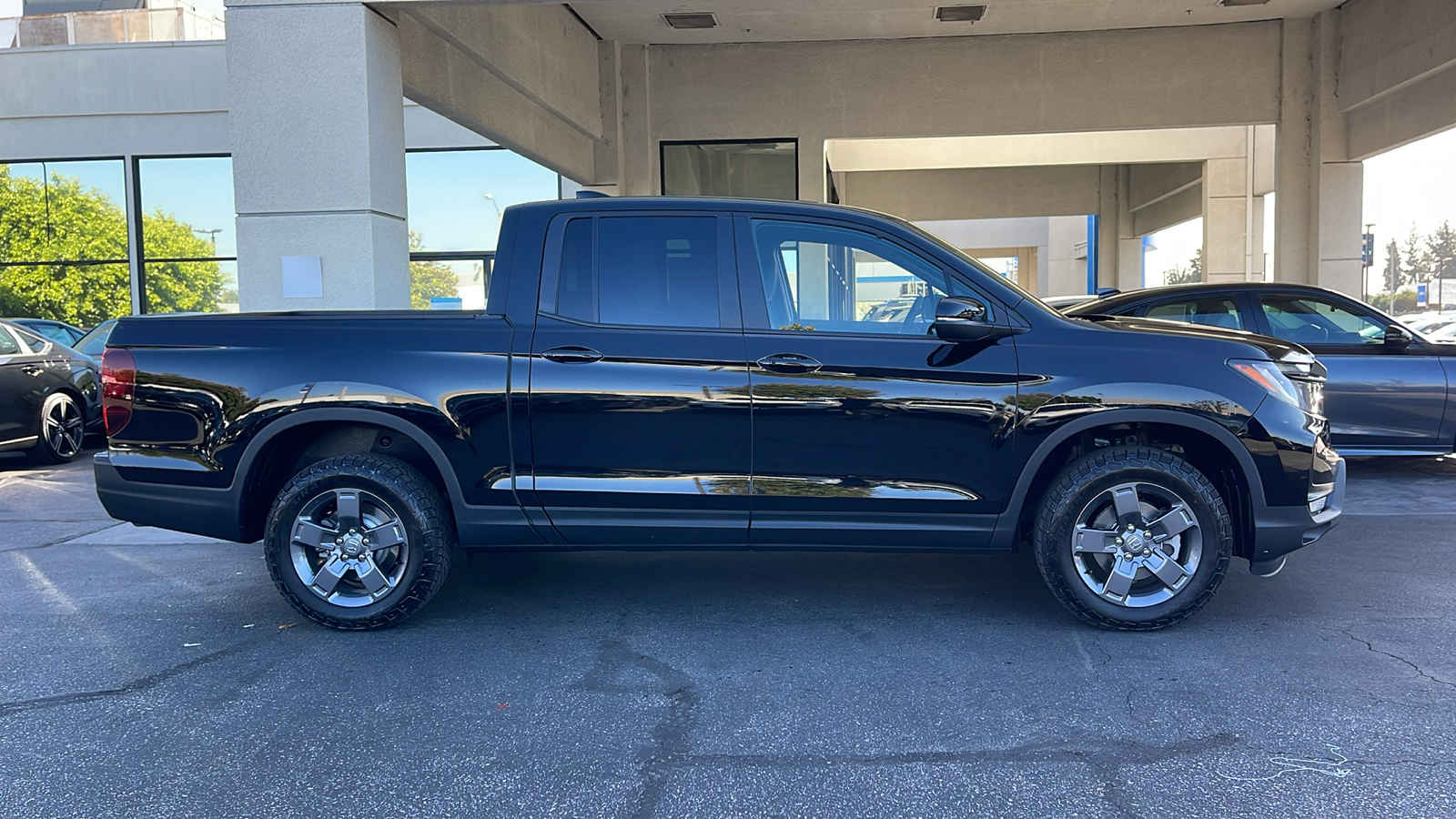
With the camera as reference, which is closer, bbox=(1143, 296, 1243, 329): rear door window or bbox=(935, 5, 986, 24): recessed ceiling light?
bbox=(1143, 296, 1243, 329): rear door window

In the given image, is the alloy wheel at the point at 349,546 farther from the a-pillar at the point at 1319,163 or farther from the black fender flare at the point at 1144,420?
the a-pillar at the point at 1319,163

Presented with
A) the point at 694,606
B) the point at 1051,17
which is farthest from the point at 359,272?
the point at 1051,17

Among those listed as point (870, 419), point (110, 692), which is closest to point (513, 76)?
point (870, 419)

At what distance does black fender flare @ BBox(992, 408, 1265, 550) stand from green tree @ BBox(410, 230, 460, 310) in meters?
18.1

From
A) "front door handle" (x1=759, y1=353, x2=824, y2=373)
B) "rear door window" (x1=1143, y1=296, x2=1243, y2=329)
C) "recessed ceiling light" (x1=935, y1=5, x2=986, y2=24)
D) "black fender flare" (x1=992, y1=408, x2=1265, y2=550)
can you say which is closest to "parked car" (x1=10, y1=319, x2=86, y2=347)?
"recessed ceiling light" (x1=935, y1=5, x2=986, y2=24)

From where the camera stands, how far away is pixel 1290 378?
471 cm

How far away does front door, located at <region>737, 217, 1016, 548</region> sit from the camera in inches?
181

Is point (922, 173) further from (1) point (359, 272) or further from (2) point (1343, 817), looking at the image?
(2) point (1343, 817)

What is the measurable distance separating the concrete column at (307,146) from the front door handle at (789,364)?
4.38 meters

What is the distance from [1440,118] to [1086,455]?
36.6 feet

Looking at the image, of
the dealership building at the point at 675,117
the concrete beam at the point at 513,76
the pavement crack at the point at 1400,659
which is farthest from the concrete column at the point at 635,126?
the pavement crack at the point at 1400,659

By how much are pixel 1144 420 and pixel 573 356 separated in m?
2.46

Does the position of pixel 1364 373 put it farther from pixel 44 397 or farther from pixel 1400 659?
pixel 44 397

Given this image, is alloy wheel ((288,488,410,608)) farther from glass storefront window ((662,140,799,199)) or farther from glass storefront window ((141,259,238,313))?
glass storefront window ((141,259,238,313))
